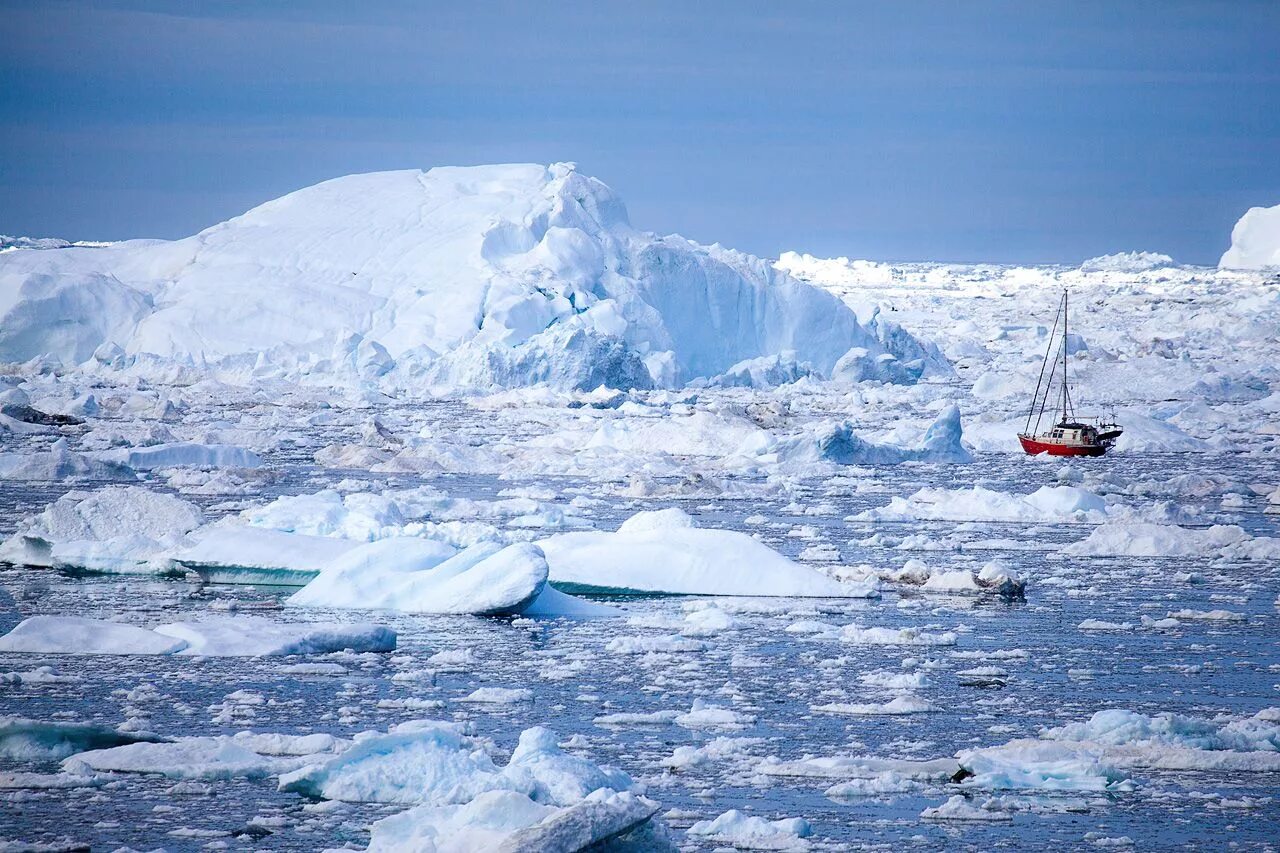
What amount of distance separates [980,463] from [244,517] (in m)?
12.9

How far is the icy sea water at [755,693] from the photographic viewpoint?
5.26 metres

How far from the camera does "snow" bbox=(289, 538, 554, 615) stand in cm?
919

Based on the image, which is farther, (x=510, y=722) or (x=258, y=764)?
(x=510, y=722)

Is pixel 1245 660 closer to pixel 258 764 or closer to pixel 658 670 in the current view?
pixel 658 670

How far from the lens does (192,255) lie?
38875 millimetres

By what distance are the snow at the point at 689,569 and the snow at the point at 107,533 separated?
288 centimetres

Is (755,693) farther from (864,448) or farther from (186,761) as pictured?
(864,448)

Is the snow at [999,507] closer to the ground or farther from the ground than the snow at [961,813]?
farther from the ground

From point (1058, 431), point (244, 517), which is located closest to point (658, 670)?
point (244, 517)

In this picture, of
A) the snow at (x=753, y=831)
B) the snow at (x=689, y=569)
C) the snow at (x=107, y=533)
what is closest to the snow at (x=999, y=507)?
the snow at (x=689, y=569)

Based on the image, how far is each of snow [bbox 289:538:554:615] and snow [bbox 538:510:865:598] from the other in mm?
683

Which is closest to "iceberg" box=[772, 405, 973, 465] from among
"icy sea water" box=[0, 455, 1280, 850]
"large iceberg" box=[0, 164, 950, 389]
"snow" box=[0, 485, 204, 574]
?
"icy sea water" box=[0, 455, 1280, 850]

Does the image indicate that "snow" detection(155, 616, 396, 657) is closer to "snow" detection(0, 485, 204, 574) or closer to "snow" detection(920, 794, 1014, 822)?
"snow" detection(0, 485, 204, 574)

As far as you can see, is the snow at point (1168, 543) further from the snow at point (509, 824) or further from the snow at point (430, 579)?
the snow at point (509, 824)
